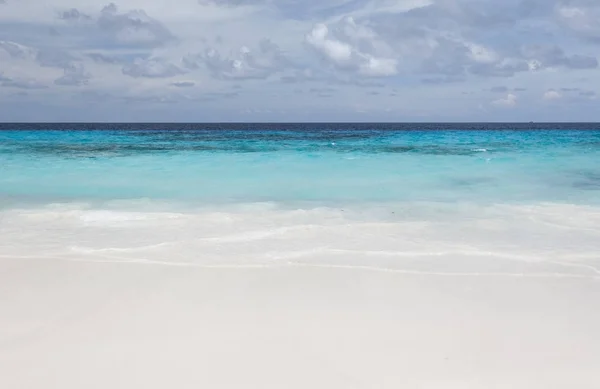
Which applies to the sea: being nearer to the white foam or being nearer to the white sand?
the white foam

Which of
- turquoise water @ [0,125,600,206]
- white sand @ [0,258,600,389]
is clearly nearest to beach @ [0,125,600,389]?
white sand @ [0,258,600,389]

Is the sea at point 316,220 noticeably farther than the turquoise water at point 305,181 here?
No

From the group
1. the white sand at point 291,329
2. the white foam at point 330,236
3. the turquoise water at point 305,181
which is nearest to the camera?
the white sand at point 291,329

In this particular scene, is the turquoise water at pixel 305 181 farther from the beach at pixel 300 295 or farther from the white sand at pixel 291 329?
the white sand at pixel 291 329

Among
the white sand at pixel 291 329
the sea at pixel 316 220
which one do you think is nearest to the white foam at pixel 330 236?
the sea at pixel 316 220

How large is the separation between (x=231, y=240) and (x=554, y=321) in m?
3.10

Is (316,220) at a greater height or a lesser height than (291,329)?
greater

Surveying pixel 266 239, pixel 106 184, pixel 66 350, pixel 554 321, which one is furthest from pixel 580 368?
pixel 106 184

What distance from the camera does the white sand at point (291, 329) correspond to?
2.64 metres

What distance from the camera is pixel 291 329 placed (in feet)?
10.4

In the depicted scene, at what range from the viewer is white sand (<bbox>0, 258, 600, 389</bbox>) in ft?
8.67

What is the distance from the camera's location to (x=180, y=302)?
Result: 11.9ft

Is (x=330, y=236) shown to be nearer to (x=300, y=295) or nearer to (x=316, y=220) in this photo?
(x=316, y=220)

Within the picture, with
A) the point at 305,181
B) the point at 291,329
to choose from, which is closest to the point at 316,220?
the point at 291,329
